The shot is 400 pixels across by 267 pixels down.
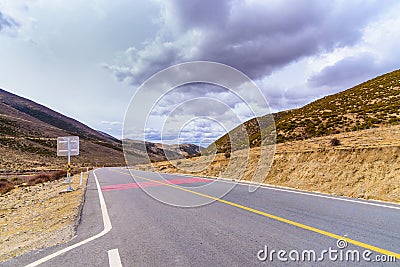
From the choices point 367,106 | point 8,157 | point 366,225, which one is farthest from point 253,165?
point 8,157

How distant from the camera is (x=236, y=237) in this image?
15.6 ft

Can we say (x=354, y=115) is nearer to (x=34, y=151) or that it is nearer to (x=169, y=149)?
(x=169, y=149)

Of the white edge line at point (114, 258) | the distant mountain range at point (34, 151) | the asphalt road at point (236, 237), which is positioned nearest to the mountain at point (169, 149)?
the distant mountain range at point (34, 151)

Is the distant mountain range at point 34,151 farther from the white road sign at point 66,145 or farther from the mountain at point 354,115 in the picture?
the white road sign at point 66,145

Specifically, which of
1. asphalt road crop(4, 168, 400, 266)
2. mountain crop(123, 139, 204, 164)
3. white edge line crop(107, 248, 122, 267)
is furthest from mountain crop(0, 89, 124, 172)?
white edge line crop(107, 248, 122, 267)

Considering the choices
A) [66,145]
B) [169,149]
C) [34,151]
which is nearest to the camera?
[66,145]

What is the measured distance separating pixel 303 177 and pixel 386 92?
81.9 ft

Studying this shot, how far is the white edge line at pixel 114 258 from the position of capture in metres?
3.85

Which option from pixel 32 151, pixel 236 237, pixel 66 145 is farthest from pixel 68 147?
pixel 32 151

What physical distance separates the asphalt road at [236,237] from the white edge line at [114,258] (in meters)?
0.01

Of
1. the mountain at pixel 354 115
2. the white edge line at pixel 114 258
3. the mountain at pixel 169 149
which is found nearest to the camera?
the white edge line at pixel 114 258

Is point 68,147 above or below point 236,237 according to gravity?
above

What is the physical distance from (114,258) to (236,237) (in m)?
2.08

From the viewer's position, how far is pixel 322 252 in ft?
12.9
